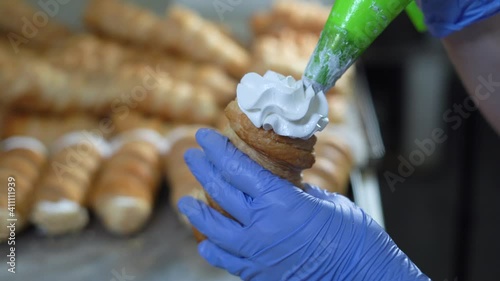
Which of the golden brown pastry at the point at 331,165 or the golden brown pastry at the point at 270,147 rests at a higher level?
the golden brown pastry at the point at 270,147

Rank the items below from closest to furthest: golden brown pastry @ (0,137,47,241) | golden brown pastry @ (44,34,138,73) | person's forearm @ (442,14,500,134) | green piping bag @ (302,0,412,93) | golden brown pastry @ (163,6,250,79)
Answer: green piping bag @ (302,0,412,93) → person's forearm @ (442,14,500,134) → golden brown pastry @ (0,137,47,241) → golden brown pastry @ (44,34,138,73) → golden brown pastry @ (163,6,250,79)

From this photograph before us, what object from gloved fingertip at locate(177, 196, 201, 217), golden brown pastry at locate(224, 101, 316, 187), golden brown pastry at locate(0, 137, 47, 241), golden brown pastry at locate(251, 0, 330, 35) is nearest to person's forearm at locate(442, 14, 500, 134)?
golden brown pastry at locate(224, 101, 316, 187)

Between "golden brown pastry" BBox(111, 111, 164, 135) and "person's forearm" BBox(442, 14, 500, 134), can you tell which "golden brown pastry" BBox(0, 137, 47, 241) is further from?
"person's forearm" BBox(442, 14, 500, 134)

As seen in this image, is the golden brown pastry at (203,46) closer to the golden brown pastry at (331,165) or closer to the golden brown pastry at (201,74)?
the golden brown pastry at (201,74)

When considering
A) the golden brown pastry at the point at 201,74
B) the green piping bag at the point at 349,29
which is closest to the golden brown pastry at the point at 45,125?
the golden brown pastry at the point at 201,74

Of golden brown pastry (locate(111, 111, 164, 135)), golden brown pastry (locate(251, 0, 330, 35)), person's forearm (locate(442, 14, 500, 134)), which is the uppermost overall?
person's forearm (locate(442, 14, 500, 134))

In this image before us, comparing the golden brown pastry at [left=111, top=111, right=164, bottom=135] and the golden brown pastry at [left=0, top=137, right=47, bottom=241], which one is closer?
the golden brown pastry at [left=0, top=137, right=47, bottom=241]

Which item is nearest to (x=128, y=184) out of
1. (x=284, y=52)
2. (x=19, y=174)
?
(x=19, y=174)

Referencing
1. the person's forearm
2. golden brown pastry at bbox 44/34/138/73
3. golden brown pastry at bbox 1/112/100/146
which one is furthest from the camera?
golden brown pastry at bbox 44/34/138/73

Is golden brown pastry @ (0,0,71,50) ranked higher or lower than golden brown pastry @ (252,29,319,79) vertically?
lower
